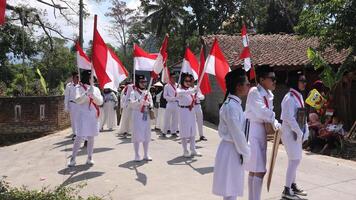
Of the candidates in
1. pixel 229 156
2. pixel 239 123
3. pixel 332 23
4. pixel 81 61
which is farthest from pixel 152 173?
pixel 332 23

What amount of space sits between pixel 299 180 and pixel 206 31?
30.8 metres

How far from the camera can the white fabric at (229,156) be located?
4914 millimetres

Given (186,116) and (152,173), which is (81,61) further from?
(152,173)

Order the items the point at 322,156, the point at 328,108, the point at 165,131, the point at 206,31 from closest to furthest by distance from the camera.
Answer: the point at 322,156, the point at 328,108, the point at 165,131, the point at 206,31

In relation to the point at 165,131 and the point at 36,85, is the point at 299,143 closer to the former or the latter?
the point at 165,131

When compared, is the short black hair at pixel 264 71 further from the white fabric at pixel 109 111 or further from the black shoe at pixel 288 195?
the white fabric at pixel 109 111

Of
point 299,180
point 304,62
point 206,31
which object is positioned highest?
point 206,31

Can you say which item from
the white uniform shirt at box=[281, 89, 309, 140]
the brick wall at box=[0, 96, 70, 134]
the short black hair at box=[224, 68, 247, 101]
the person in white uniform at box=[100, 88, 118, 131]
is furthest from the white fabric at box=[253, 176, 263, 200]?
the brick wall at box=[0, 96, 70, 134]

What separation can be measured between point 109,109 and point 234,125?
11308 mm

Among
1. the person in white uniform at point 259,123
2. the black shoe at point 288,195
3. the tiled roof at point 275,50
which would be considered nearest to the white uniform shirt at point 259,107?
the person in white uniform at point 259,123

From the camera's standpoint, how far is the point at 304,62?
18328 mm

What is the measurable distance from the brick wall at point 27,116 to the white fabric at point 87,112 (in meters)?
8.65

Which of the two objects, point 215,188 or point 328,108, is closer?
point 215,188

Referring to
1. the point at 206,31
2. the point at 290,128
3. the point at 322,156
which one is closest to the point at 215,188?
the point at 290,128
